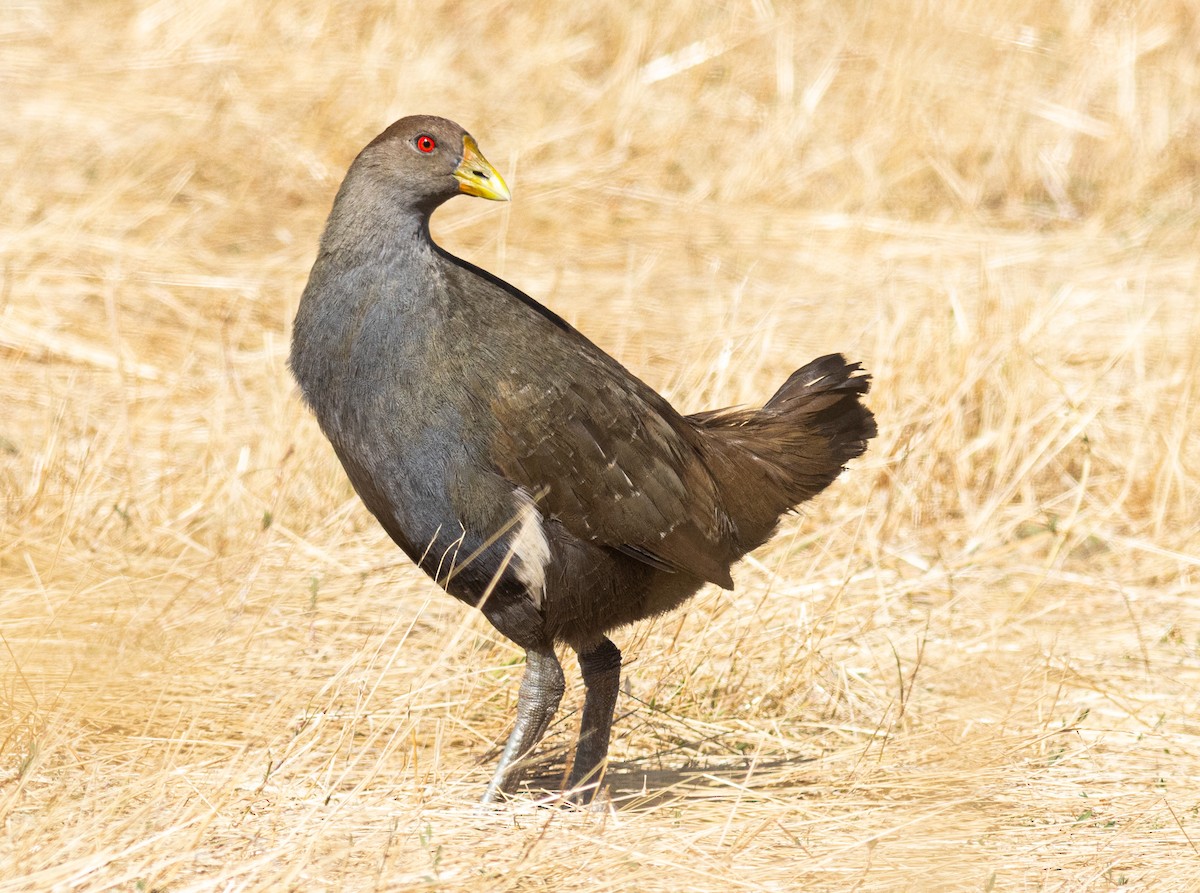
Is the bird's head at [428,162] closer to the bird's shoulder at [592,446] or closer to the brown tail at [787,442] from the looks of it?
the bird's shoulder at [592,446]

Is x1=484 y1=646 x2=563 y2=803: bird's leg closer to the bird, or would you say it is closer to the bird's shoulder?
the bird

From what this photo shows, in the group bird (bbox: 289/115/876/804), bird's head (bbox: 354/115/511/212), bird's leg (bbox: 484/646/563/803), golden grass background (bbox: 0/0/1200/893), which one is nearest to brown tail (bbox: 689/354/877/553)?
bird (bbox: 289/115/876/804)

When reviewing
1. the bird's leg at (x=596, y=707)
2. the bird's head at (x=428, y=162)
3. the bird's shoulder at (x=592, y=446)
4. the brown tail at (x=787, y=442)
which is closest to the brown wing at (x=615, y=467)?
the bird's shoulder at (x=592, y=446)

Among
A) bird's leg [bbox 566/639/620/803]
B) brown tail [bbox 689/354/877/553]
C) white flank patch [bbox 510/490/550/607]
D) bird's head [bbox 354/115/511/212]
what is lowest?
bird's leg [bbox 566/639/620/803]

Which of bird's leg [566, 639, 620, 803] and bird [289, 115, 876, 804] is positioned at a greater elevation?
bird [289, 115, 876, 804]

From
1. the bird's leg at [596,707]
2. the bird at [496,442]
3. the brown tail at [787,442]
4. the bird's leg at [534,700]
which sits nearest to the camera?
the bird at [496,442]

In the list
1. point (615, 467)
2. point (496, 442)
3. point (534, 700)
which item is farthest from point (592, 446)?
point (534, 700)

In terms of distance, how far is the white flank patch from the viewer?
4.12 metres

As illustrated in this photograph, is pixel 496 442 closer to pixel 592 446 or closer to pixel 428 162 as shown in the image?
pixel 592 446

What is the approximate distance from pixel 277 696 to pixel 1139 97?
8612 millimetres

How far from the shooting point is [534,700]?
14.6 ft

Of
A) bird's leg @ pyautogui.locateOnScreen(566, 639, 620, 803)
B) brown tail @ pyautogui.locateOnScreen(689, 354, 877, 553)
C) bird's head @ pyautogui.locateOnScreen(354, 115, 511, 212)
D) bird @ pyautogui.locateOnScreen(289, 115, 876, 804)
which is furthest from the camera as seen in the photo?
brown tail @ pyautogui.locateOnScreen(689, 354, 877, 553)

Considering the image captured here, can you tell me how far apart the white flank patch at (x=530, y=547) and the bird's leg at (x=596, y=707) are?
573mm

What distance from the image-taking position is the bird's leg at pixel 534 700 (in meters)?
4.44
